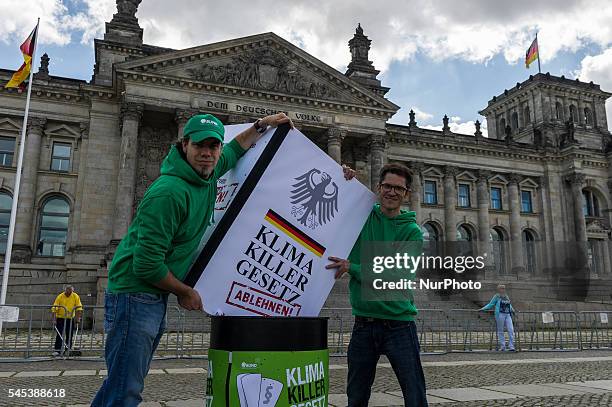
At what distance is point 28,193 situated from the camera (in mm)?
30750

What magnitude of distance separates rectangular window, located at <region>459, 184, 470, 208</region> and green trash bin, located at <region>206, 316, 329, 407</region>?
142 feet

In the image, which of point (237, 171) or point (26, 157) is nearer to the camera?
point (237, 171)

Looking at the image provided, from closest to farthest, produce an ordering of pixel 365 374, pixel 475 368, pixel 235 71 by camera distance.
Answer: pixel 365 374
pixel 475 368
pixel 235 71

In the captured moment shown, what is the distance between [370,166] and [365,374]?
33037 millimetres

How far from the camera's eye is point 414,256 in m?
4.12

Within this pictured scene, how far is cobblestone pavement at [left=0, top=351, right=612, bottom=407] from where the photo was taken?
672 cm

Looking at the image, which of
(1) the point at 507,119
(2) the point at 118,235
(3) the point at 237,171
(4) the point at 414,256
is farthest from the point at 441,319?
(1) the point at 507,119

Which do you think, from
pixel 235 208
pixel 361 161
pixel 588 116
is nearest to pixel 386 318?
pixel 235 208

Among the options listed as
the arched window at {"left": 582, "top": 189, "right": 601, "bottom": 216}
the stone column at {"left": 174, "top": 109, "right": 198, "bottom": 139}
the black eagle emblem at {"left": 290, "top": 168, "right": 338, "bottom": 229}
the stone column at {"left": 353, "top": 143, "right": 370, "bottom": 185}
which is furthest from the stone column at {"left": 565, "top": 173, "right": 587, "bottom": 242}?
the black eagle emblem at {"left": 290, "top": 168, "right": 338, "bottom": 229}

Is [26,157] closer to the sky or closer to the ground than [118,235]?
closer to the sky

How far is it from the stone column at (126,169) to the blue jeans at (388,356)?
1042 inches

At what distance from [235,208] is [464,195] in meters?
43.9

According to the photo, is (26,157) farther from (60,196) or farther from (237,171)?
(237,171)

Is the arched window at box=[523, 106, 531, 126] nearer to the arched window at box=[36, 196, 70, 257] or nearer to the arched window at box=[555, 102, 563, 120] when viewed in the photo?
the arched window at box=[555, 102, 563, 120]
